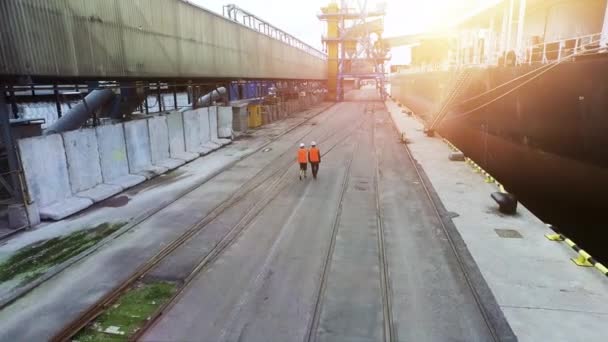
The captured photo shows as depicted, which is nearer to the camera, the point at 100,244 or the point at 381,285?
the point at 381,285

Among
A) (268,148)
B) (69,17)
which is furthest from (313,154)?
(69,17)

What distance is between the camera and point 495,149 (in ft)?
77.6

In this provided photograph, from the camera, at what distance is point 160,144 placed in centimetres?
2209

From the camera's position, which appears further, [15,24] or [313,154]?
[313,154]

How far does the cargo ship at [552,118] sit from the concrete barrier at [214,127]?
18.6 m

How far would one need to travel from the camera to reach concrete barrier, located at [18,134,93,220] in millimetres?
13406

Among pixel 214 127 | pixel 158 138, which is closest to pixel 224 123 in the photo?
pixel 214 127

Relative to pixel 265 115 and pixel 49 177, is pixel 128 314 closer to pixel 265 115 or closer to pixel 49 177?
pixel 49 177

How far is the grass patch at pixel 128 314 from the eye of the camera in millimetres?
7508

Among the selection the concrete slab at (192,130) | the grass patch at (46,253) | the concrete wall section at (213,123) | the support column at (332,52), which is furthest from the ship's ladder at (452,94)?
the support column at (332,52)

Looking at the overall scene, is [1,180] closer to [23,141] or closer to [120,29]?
[23,141]

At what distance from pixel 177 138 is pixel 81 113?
5745mm

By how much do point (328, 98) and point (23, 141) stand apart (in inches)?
2944

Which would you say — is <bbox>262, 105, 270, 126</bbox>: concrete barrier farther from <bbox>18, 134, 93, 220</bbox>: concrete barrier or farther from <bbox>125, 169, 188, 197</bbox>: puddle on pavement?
<bbox>18, 134, 93, 220</bbox>: concrete barrier
